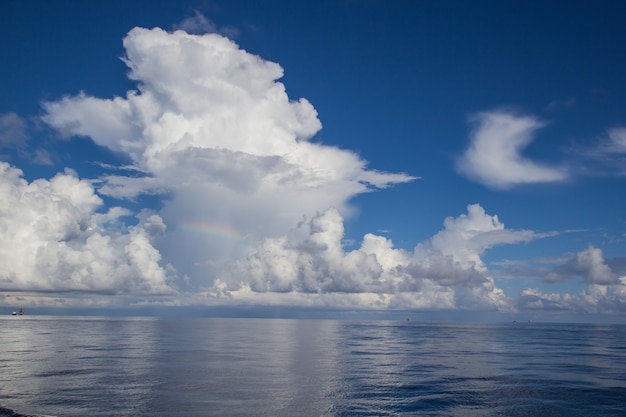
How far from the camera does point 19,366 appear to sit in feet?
251

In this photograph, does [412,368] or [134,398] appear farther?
[412,368]

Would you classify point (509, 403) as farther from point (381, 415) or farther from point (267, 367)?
point (267, 367)

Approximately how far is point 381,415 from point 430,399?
35.0ft

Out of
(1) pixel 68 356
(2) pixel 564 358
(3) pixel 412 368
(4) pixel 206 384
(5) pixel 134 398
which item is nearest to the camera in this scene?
(5) pixel 134 398

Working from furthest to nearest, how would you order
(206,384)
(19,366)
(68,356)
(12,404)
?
1. (68,356)
2. (19,366)
3. (206,384)
4. (12,404)

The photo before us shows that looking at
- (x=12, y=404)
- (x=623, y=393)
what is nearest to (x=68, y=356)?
(x=12, y=404)

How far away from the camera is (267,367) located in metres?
80.8

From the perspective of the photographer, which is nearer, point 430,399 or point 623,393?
point 430,399

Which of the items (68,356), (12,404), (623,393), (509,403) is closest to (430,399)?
(509,403)

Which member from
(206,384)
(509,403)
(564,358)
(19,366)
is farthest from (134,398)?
(564,358)

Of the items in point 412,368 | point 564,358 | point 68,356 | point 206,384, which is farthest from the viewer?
point 564,358

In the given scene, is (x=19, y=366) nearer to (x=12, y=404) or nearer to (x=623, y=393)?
(x=12, y=404)

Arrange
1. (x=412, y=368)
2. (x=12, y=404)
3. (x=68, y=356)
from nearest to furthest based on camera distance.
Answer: (x=12, y=404) < (x=412, y=368) < (x=68, y=356)

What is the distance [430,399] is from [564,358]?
67.4 m
